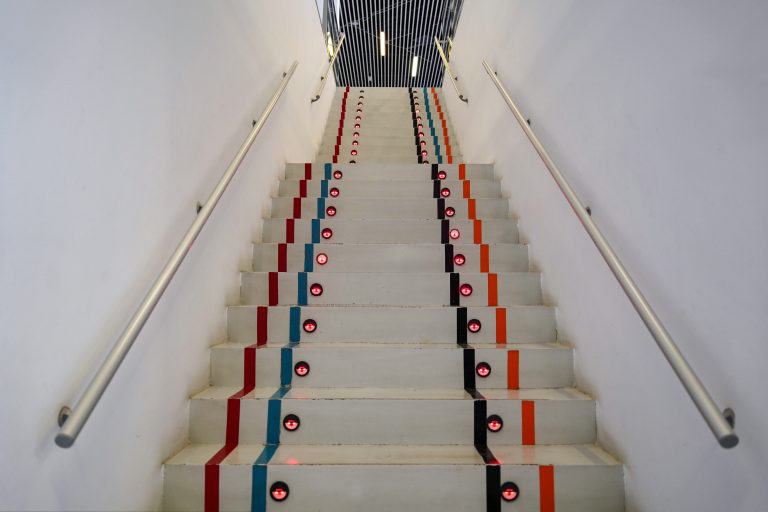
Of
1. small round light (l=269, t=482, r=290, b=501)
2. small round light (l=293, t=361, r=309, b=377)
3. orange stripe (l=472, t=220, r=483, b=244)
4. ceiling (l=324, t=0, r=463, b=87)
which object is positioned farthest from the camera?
ceiling (l=324, t=0, r=463, b=87)

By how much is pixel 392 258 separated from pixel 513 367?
875 millimetres

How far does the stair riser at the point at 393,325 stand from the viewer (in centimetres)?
197

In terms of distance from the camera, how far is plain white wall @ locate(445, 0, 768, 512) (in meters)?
0.98

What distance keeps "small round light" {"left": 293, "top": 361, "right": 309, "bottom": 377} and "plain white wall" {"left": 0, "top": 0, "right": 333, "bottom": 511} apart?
0.37 meters

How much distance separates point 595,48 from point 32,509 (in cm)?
220

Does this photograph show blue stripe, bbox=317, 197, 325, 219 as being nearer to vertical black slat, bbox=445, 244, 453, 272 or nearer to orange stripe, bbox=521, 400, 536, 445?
vertical black slat, bbox=445, 244, 453, 272

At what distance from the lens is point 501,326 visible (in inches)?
78.4

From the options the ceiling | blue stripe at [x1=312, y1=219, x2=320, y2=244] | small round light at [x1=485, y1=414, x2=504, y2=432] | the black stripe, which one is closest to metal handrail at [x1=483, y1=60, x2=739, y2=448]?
small round light at [x1=485, y1=414, x2=504, y2=432]

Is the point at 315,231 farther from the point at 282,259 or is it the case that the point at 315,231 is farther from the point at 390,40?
the point at 390,40

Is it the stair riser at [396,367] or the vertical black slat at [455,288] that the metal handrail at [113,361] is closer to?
the stair riser at [396,367]

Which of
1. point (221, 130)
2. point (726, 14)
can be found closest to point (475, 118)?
point (221, 130)

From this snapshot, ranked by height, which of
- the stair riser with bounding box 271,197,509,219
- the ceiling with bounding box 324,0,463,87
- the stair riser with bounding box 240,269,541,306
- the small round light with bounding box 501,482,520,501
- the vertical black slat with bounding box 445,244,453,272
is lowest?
the small round light with bounding box 501,482,520,501

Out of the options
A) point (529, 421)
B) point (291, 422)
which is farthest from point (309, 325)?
point (529, 421)

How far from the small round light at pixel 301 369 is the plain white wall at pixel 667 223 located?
112 cm
